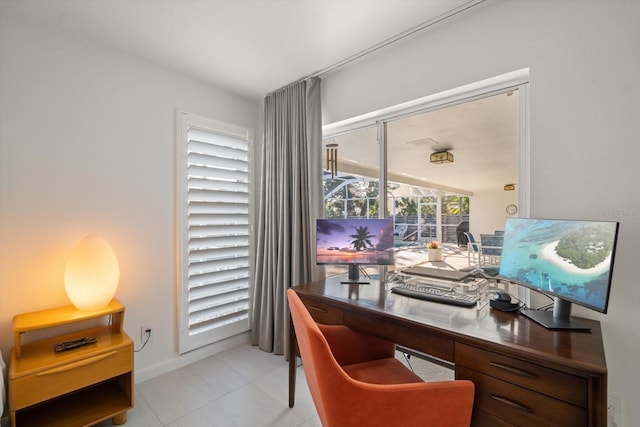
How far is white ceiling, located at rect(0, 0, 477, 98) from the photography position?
1.64 metres

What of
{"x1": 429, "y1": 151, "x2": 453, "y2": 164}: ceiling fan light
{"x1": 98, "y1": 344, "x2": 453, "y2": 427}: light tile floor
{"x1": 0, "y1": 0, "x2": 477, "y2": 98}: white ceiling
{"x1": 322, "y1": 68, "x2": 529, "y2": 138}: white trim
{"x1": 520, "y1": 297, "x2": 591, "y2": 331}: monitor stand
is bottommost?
{"x1": 98, "y1": 344, "x2": 453, "y2": 427}: light tile floor

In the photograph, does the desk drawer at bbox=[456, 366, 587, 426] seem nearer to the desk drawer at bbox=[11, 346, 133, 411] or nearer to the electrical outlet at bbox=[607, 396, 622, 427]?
the electrical outlet at bbox=[607, 396, 622, 427]

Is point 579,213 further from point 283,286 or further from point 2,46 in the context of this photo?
point 2,46

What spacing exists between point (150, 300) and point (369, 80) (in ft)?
7.90

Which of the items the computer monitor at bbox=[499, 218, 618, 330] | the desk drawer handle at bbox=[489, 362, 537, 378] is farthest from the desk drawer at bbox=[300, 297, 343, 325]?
the computer monitor at bbox=[499, 218, 618, 330]

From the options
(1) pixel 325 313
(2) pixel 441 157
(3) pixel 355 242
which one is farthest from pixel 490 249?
(1) pixel 325 313

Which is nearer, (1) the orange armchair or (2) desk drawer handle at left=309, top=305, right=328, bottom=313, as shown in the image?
(1) the orange armchair

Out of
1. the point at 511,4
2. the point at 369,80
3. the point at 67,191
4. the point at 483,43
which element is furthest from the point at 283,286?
the point at 511,4

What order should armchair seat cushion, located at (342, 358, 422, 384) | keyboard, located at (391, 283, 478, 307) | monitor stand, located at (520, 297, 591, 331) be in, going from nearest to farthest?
monitor stand, located at (520, 297, 591, 331) < armchair seat cushion, located at (342, 358, 422, 384) < keyboard, located at (391, 283, 478, 307)

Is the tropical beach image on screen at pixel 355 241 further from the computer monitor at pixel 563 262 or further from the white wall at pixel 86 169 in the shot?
the white wall at pixel 86 169

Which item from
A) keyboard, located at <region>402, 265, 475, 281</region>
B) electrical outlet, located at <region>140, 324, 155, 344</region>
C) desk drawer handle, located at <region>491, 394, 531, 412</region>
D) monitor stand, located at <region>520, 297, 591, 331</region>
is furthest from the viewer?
electrical outlet, located at <region>140, 324, 155, 344</region>

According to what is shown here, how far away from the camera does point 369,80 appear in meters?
2.21

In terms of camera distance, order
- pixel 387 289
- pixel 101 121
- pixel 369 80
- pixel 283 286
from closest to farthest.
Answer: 1. pixel 387 289
2. pixel 101 121
3. pixel 369 80
4. pixel 283 286

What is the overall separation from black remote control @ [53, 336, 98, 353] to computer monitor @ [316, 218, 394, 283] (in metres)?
1.48
